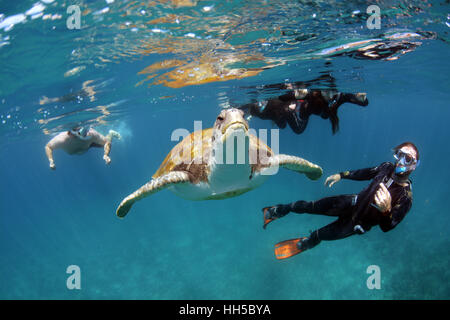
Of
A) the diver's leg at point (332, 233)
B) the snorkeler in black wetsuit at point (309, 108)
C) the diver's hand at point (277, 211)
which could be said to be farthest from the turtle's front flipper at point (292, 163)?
the snorkeler in black wetsuit at point (309, 108)

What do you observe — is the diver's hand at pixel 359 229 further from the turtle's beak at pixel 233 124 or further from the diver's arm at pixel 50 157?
the diver's arm at pixel 50 157

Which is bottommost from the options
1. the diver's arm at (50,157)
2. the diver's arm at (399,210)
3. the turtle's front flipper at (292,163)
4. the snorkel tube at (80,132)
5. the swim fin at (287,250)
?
the swim fin at (287,250)

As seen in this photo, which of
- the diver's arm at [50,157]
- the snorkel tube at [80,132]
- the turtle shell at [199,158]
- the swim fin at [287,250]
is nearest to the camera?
the turtle shell at [199,158]

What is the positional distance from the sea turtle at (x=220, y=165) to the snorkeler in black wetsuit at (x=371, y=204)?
84cm

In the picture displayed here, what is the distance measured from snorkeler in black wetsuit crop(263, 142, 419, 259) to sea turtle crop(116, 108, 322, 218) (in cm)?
84

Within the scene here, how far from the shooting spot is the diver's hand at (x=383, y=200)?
14.7 ft

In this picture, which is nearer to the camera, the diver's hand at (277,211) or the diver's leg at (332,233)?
the diver's leg at (332,233)

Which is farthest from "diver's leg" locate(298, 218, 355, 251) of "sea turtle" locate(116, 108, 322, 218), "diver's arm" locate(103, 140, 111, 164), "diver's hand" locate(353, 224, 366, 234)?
"diver's arm" locate(103, 140, 111, 164)

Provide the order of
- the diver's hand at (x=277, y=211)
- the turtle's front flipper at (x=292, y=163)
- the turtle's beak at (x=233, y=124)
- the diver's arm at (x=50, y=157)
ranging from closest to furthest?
the turtle's beak at (x=233, y=124) < the turtle's front flipper at (x=292, y=163) < the diver's hand at (x=277, y=211) < the diver's arm at (x=50, y=157)

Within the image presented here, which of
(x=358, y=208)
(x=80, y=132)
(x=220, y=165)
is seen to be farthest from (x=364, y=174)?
(x=80, y=132)

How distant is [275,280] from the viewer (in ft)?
37.2

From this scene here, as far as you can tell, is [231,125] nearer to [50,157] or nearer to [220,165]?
[220,165]

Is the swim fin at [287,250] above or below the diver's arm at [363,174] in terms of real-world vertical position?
below
